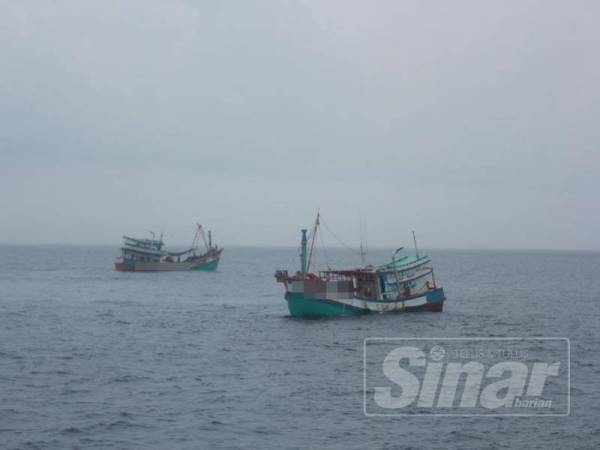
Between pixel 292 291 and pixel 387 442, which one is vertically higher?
pixel 292 291

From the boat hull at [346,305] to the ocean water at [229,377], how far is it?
906mm

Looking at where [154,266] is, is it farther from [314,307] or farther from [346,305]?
[346,305]

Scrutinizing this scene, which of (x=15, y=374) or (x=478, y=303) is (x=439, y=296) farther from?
(x=15, y=374)

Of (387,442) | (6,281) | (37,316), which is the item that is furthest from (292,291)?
(6,281)

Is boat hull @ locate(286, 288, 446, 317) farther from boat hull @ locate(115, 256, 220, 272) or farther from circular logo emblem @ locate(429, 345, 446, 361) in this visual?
boat hull @ locate(115, 256, 220, 272)

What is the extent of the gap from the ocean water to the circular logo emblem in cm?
413

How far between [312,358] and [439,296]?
2353 cm

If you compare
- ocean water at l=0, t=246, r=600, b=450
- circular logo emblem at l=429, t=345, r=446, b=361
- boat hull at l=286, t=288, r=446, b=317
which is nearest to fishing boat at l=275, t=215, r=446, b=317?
boat hull at l=286, t=288, r=446, b=317

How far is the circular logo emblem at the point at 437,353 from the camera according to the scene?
43763mm

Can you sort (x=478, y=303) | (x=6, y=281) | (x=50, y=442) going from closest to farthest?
(x=50, y=442)
(x=478, y=303)
(x=6, y=281)

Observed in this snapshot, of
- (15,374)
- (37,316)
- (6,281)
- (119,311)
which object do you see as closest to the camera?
(15,374)

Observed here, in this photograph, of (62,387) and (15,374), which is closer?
(62,387)

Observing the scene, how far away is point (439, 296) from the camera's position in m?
65.3

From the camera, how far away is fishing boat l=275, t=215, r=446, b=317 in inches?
2355
